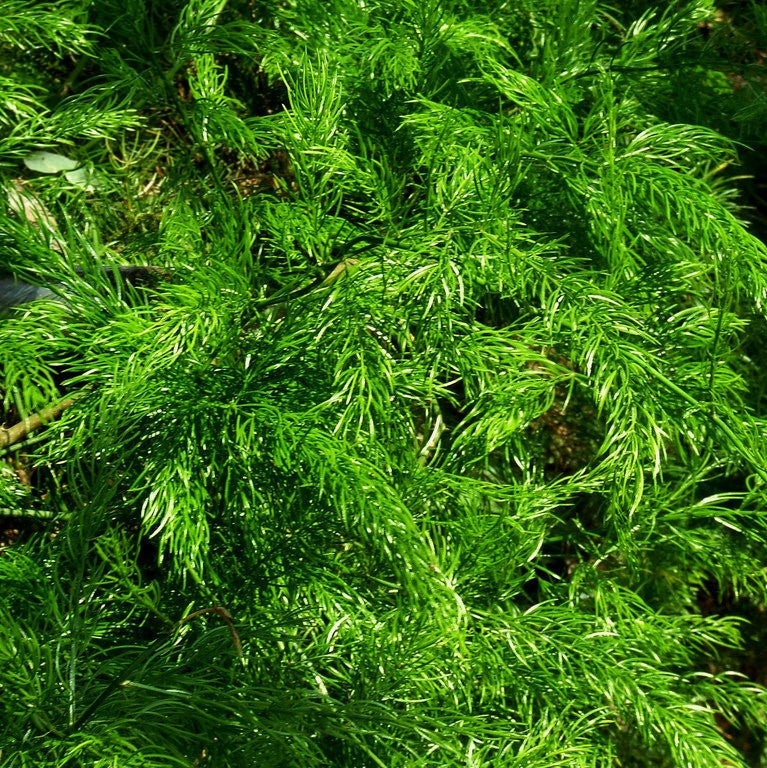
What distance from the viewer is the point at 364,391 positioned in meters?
1.29

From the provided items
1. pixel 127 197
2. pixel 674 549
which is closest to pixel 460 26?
pixel 127 197

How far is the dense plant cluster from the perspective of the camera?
118 cm

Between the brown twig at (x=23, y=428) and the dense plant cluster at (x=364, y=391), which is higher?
the dense plant cluster at (x=364, y=391)

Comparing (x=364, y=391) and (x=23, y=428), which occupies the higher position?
(x=364, y=391)

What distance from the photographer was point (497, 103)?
1.61m

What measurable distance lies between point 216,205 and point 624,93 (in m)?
0.65

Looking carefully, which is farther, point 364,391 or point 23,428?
point 23,428

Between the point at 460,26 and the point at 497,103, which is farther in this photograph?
the point at 497,103

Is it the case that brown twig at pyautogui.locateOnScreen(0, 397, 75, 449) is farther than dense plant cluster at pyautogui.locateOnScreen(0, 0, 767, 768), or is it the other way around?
brown twig at pyautogui.locateOnScreen(0, 397, 75, 449)

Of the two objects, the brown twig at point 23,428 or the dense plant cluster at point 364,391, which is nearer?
the dense plant cluster at point 364,391

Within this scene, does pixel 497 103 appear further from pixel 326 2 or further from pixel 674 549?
pixel 674 549

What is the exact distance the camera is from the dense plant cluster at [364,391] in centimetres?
118

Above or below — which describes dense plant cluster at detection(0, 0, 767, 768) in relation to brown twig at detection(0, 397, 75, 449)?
above

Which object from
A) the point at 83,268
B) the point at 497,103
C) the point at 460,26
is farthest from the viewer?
the point at 497,103
